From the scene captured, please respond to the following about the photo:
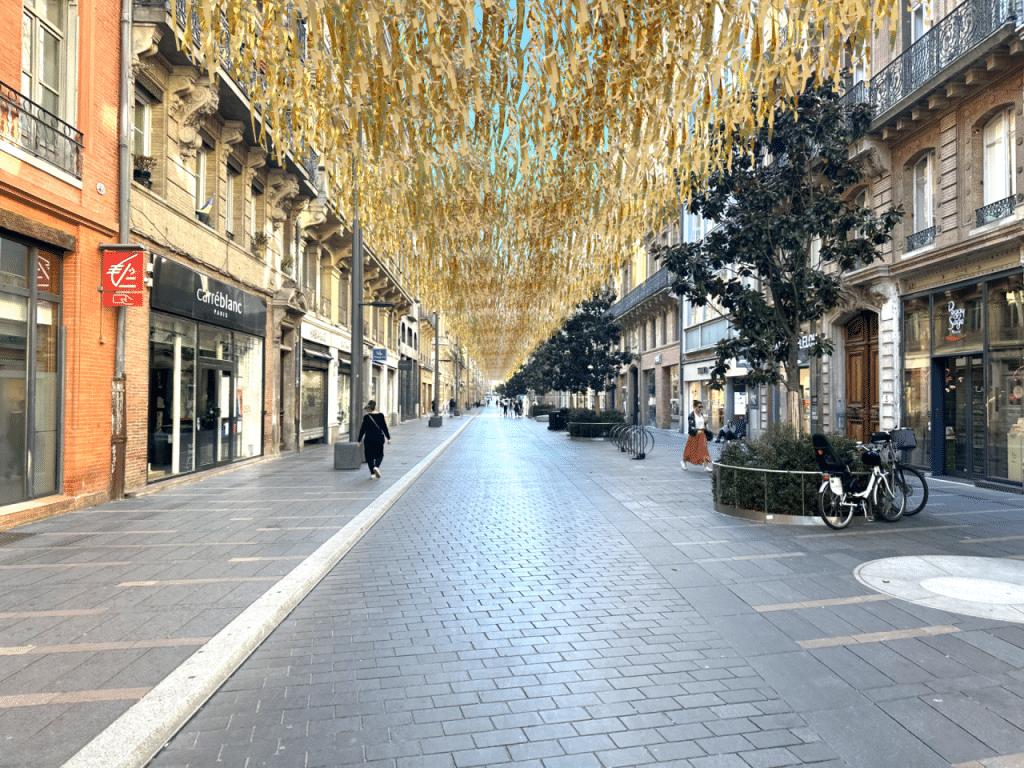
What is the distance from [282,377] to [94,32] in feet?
34.1

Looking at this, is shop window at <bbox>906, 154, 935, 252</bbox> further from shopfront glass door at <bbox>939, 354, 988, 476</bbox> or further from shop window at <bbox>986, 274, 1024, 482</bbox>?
shopfront glass door at <bbox>939, 354, 988, 476</bbox>

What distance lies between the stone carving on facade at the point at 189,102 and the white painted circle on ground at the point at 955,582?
495 inches

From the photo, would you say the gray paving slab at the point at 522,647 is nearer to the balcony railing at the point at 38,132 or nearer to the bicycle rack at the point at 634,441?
the balcony railing at the point at 38,132

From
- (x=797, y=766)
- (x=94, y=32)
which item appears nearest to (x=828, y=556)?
(x=797, y=766)

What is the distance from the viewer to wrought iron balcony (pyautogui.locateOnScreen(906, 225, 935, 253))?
1420 cm

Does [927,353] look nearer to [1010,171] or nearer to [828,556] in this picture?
[1010,171]

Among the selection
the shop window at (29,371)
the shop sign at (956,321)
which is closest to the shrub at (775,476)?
the shop sign at (956,321)

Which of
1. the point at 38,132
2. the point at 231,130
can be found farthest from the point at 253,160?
the point at 38,132

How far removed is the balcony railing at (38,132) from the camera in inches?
312

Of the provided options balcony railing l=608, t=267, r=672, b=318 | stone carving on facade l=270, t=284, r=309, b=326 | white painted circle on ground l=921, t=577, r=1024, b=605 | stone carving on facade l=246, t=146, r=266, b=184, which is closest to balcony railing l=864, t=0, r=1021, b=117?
white painted circle on ground l=921, t=577, r=1024, b=605

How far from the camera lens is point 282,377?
18.6 metres

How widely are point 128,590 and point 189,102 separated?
1006cm

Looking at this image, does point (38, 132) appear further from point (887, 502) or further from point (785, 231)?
point (887, 502)

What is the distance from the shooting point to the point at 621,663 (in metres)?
4.11
